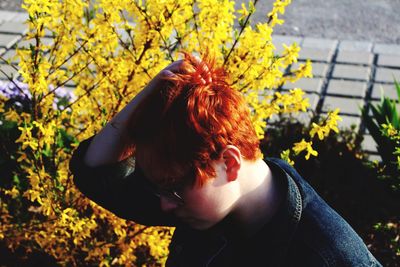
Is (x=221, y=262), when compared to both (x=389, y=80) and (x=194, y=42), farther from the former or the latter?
(x=389, y=80)

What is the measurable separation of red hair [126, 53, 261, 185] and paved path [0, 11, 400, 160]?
263cm

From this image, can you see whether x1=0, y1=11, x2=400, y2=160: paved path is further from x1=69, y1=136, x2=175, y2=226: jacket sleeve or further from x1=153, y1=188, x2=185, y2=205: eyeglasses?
x1=153, y1=188, x2=185, y2=205: eyeglasses

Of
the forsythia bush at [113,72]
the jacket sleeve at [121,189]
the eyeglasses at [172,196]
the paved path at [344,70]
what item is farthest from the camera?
the paved path at [344,70]

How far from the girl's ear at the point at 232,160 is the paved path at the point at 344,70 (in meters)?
2.62

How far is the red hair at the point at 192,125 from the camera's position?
1.55 meters

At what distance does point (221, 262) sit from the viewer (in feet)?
5.82

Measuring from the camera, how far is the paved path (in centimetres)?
454

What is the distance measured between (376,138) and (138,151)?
2.28 metres

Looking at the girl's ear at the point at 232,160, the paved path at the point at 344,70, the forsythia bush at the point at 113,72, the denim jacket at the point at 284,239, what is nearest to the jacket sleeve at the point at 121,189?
the denim jacket at the point at 284,239

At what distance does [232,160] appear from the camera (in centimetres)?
160

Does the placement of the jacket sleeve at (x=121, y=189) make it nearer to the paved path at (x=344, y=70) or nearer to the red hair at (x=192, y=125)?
the red hair at (x=192, y=125)

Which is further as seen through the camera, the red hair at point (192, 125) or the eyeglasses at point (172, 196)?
the eyeglasses at point (172, 196)

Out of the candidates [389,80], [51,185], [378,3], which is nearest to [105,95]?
[51,185]

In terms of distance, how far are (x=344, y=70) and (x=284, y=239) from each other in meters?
3.58
